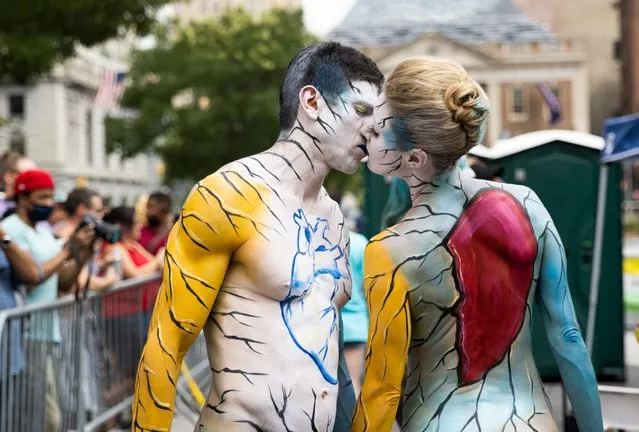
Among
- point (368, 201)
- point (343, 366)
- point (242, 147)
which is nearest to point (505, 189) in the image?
point (343, 366)

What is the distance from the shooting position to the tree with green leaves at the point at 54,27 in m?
15.5

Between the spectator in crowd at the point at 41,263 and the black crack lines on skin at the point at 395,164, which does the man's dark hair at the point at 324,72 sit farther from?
the spectator in crowd at the point at 41,263

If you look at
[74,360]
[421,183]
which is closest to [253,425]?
[421,183]

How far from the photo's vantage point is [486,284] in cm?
305

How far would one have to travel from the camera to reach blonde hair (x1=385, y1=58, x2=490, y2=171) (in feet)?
9.70

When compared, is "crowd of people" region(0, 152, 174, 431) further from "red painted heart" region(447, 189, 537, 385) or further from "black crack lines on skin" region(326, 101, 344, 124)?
"red painted heart" region(447, 189, 537, 385)

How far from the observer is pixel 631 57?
77.8 meters

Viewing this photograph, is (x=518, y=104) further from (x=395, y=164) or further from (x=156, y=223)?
(x=395, y=164)

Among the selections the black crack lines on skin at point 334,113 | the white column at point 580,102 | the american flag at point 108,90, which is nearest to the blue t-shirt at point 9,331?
the black crack lines on skin at point 334,113

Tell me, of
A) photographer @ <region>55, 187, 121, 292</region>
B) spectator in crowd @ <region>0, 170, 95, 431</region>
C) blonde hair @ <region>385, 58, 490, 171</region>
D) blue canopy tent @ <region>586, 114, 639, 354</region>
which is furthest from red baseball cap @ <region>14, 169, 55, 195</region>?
blue canopy tent @ <region>586, 114, 639, 354</region>

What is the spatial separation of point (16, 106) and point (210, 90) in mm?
12808

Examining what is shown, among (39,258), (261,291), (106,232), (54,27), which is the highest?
(54,27)

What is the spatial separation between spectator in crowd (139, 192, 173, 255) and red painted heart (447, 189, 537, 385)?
7.15 meters

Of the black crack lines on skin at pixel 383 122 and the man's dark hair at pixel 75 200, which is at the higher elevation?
the black crack lines on skin at pixel 383 122
